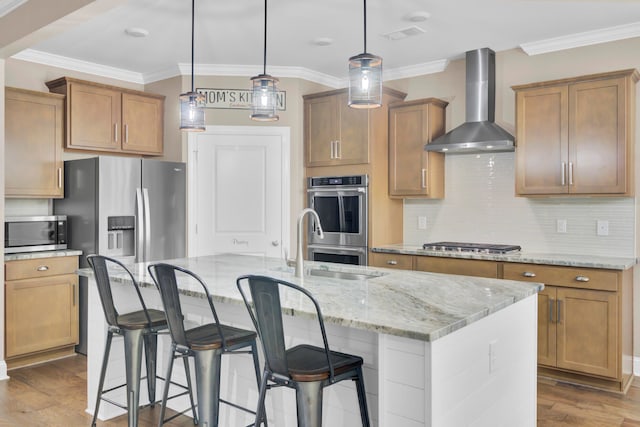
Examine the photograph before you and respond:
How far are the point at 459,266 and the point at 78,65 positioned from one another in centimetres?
391

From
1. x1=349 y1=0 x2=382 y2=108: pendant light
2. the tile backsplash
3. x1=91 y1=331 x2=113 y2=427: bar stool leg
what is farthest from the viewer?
the tile backsplash

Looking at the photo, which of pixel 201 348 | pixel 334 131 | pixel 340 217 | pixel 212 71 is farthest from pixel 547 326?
pixel 212 71

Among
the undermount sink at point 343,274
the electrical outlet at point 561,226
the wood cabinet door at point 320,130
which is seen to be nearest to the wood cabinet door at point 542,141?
the electrical outlet at point 561,226

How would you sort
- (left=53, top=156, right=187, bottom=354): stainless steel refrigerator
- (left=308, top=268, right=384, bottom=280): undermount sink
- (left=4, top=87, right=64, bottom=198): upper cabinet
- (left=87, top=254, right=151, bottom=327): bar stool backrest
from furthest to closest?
1. (left=53, top=156, right=187, bottom=354): stainless steel refrigerator
2. (left=4, top=87, right=64, bottom=198): upper cabinet
3. (left=308, top=268, right=384, bottom=280): undermount sink
4. (left=87, top=254, right=151, bottom=327): bar stool backrest

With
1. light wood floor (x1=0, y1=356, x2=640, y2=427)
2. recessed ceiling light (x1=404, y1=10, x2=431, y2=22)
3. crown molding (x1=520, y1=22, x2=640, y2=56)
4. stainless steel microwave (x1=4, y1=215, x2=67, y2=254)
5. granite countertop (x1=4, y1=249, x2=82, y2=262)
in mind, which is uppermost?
recessed ceiling light (x1=404, y1=10, x2=431, y2=22)

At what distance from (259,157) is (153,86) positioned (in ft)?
4.48

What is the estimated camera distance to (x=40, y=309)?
167 inches

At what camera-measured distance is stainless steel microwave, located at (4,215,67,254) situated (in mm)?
4234

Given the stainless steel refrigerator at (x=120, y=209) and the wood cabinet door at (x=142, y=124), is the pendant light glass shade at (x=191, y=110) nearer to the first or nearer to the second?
the stainless steel refrigerator at (x=120, y=209)

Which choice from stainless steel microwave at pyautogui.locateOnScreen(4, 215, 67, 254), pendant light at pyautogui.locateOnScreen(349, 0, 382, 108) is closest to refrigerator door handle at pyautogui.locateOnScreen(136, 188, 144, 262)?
stainless steel microwave at pyautogui.locateOnScreen(4, 215, 67, 254)

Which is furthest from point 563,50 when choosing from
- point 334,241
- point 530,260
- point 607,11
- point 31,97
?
point 31,97

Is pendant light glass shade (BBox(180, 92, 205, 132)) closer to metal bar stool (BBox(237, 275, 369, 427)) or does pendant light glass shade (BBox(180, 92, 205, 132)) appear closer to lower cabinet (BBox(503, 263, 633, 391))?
metal bar stool (BBox(237, 275, 369, 427))

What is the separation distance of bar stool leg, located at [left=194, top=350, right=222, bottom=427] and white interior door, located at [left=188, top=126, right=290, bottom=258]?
290cm

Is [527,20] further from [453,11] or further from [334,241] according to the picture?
[334,241]
